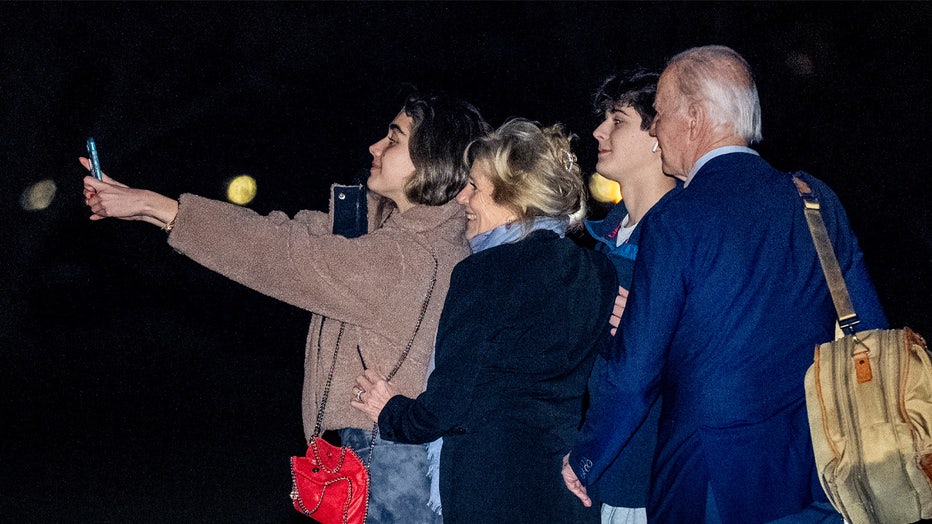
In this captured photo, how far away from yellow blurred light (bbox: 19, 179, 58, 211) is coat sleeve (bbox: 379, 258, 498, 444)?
20.2ft

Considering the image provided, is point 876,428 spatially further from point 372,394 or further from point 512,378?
point 372,394

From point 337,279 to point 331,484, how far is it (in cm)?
47

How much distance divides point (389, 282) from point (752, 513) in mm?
936

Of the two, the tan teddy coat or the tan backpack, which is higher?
the tan teddy coat

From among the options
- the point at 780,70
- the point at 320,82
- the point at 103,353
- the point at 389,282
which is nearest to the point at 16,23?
the point at 320,82

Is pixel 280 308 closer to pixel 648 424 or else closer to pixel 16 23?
pixel 16 23

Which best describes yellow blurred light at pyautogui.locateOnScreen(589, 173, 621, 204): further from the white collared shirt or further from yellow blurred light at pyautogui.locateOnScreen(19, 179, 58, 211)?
the white collared shirt

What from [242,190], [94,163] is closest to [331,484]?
[94,163]

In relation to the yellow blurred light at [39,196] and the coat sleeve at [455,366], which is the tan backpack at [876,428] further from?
the yellow blurred light at [39,196]

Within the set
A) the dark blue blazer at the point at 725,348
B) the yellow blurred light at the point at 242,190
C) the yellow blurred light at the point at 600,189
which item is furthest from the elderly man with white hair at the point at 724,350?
the yellow blurred light at the point at 242,190

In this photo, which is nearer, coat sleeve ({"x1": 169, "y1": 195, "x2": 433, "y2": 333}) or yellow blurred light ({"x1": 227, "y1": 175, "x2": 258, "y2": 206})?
coat sleeve ({"x1": 169, "y1": 195, "x2": 433, "y2": 333})

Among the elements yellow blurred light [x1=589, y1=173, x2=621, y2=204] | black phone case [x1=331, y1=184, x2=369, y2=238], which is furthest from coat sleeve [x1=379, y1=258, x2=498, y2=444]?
yellow blurred light [x1=589, y1=173, x2=621, y2=204]

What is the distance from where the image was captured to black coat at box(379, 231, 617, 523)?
1.99 meters

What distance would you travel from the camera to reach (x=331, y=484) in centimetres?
224
